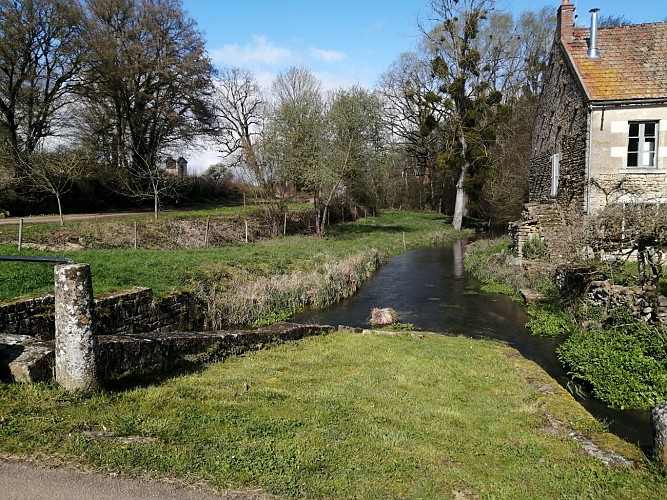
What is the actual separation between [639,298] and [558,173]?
11.7m

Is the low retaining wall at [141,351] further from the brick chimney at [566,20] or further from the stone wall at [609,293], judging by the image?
the brick chimney at [566,20]

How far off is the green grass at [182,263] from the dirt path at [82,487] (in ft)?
25.1

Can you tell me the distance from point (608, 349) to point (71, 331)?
365 inches

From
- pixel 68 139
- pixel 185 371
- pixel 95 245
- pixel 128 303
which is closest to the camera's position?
pixel 185 371

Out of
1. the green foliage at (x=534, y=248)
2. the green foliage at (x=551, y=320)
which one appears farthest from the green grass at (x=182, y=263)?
the green foliage at (x=551, y=320)

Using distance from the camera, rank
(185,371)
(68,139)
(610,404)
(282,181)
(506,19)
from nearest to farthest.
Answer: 1. (185,371)
2. (610,404)
3. (282,181)
4. (68,139)
5. (506,19)

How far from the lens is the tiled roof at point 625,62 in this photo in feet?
58.1

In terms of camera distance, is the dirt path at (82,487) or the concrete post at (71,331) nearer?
the dirt path at (82,487)

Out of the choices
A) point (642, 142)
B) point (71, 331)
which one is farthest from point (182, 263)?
point (642, 142)

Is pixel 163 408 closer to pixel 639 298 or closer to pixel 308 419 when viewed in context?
pixel 308 419

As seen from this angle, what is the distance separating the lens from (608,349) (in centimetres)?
945

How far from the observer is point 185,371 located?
23.5ft

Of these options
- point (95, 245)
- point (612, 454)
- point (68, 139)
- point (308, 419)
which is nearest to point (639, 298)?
point (612, 454)

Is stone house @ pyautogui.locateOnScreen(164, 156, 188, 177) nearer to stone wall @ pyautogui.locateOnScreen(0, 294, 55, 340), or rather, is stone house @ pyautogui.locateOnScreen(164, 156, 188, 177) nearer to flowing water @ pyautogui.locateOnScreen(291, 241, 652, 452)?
flowing water @ pyautogui.locateOnScreen(291, 241, 652, 452)
